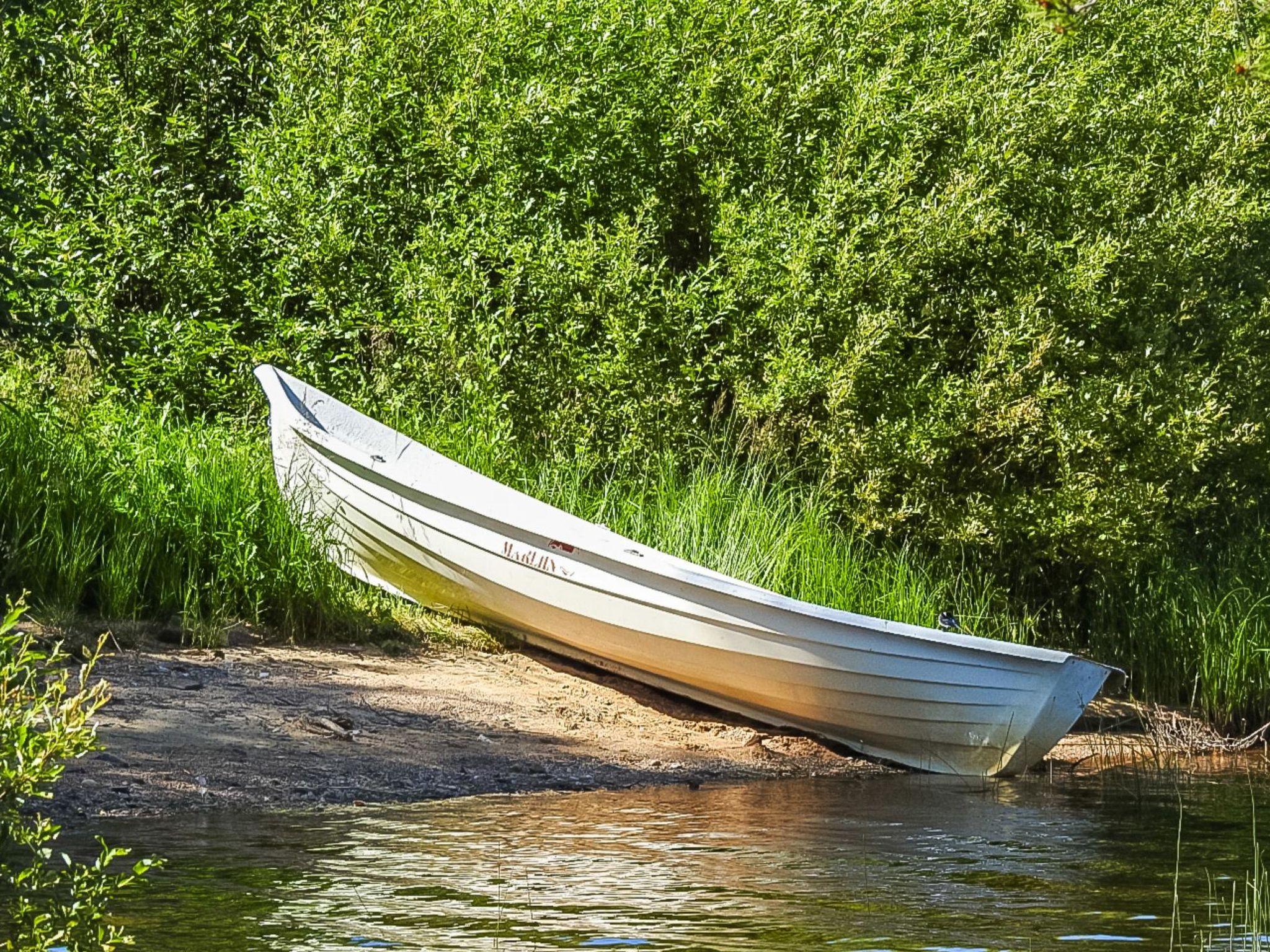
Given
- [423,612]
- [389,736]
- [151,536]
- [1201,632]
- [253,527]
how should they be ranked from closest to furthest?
[389,736] < [151,536] < [253,527] < [423,612] < [1201,632]

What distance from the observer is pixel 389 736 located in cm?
918

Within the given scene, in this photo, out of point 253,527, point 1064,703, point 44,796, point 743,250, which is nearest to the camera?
point 44,796

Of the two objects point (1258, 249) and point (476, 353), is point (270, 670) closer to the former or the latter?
point (476, 353)

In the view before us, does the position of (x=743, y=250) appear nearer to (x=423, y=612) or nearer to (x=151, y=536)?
(x=423, y=612)

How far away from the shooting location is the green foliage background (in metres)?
12.0

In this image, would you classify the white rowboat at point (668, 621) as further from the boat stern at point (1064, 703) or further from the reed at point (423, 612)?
the reed at point (423, 612)

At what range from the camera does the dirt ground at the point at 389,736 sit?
8117 mm

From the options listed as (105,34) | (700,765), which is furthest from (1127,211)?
(105,34)

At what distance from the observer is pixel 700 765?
970cm

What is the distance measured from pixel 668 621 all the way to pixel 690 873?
3498 millimetres

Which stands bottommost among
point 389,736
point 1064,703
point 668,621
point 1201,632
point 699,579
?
point 389,736

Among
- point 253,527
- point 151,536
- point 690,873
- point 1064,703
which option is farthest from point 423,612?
point 690,873

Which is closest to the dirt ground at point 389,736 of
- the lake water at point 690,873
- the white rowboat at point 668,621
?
the white rowboat at point 668,621

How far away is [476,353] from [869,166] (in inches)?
123
